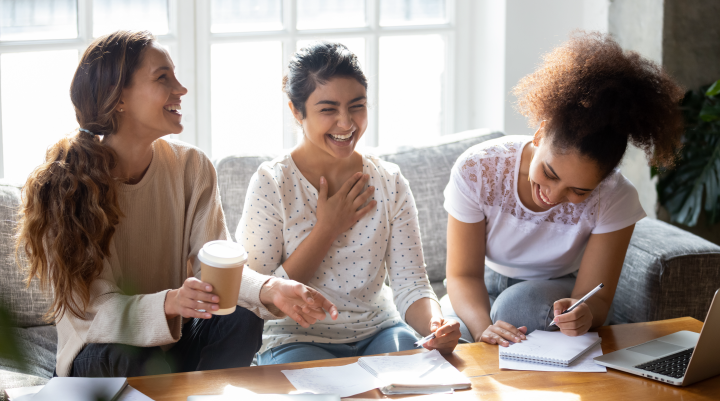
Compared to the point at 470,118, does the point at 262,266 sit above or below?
below

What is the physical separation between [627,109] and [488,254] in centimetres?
60

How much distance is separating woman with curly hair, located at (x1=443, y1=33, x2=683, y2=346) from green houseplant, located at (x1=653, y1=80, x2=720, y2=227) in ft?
3.29

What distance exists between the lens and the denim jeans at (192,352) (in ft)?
4.35

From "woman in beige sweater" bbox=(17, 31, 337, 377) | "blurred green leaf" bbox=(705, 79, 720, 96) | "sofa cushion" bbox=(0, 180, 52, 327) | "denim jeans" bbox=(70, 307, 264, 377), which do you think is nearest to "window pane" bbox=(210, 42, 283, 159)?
"sofa cushion" bbox=(0, 180, 52, 327)

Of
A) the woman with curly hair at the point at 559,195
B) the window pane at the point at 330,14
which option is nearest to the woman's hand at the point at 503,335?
the woman with curly hair at the point at 559,195

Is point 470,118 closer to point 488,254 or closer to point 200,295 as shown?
point 488,254

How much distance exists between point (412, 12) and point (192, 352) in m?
1.95

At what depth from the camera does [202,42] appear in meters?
2.61

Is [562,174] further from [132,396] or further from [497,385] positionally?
[132,396]

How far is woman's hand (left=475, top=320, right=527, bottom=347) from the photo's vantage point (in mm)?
1442

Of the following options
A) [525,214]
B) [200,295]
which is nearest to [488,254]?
[525,214]

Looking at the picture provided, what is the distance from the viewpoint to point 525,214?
1.74m

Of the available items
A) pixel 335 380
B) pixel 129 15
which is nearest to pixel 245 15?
pixel 129 15

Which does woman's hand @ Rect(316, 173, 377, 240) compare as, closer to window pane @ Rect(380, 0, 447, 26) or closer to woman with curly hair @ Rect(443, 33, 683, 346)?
woman with curly hair @ Rect(443, 33, 683, 346)
